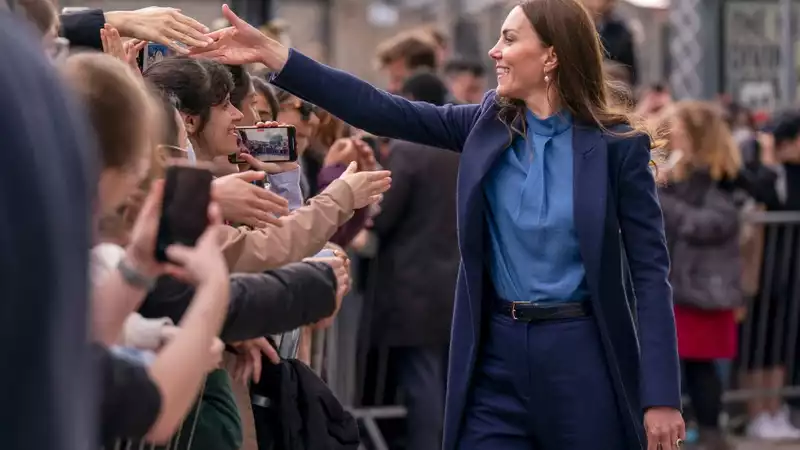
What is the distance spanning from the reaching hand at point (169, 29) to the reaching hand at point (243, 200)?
648 mm

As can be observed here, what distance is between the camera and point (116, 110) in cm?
213

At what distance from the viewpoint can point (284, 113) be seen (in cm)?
537

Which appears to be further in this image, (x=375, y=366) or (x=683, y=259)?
(x=683, y=259)

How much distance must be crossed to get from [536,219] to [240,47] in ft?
2.93

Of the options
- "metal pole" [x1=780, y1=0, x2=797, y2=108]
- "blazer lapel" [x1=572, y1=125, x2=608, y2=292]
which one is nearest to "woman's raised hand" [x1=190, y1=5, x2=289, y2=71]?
"blazer lapel" [x1=572, y1=125, x2=608, y2=292]

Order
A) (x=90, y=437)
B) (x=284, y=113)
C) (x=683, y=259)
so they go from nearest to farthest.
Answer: (x=90, y=437) → (x=284, y=113) → (x=683, y=259)

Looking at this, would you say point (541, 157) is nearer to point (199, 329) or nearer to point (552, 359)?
point (552, 359)

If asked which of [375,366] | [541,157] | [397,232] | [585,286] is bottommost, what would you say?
[375,366]

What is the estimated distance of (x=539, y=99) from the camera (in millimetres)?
4332

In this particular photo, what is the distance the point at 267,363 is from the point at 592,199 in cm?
94

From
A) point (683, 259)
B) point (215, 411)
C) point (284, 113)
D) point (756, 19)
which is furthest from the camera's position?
point (756, 19)

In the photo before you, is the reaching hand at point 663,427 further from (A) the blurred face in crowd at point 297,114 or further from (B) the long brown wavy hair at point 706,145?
(B) the long brown wavy hair at point 706,145

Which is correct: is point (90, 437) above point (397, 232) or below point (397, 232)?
above

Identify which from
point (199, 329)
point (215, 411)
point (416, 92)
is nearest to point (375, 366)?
point (416, 92)
